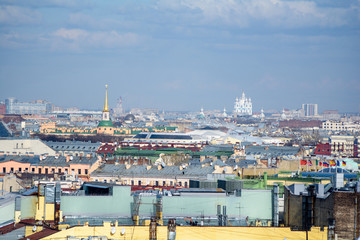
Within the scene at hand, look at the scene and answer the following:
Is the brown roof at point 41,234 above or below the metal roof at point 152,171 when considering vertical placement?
below

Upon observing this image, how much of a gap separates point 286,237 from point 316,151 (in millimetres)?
58954

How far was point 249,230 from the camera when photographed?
19.4 meters

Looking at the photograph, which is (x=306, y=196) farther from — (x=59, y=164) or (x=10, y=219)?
(x=59, y=164)

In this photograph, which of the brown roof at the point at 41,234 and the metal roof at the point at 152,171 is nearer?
the brown roof at the point at 41,234

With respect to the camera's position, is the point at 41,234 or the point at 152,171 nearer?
the point at 41,234

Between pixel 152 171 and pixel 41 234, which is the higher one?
pixel 152 171

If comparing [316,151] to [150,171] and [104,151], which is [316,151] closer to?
[104,151]

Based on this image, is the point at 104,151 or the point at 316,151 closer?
the point at 104,151

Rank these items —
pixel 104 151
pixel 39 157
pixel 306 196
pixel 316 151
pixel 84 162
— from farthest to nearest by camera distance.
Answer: pixel 316 151, pixel 104 151, pixel 39 157, pixel 84 162, pixel 306 196

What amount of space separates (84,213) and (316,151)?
5735 cm

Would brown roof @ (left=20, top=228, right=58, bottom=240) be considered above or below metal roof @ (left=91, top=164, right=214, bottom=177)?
below

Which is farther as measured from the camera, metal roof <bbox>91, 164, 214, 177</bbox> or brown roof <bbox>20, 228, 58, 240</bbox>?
metal roof <bbox>91, 164, 214, 177</bbox>

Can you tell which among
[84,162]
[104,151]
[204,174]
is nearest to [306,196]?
[204,174]

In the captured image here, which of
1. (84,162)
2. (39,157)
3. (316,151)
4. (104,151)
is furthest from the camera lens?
(316,151)
